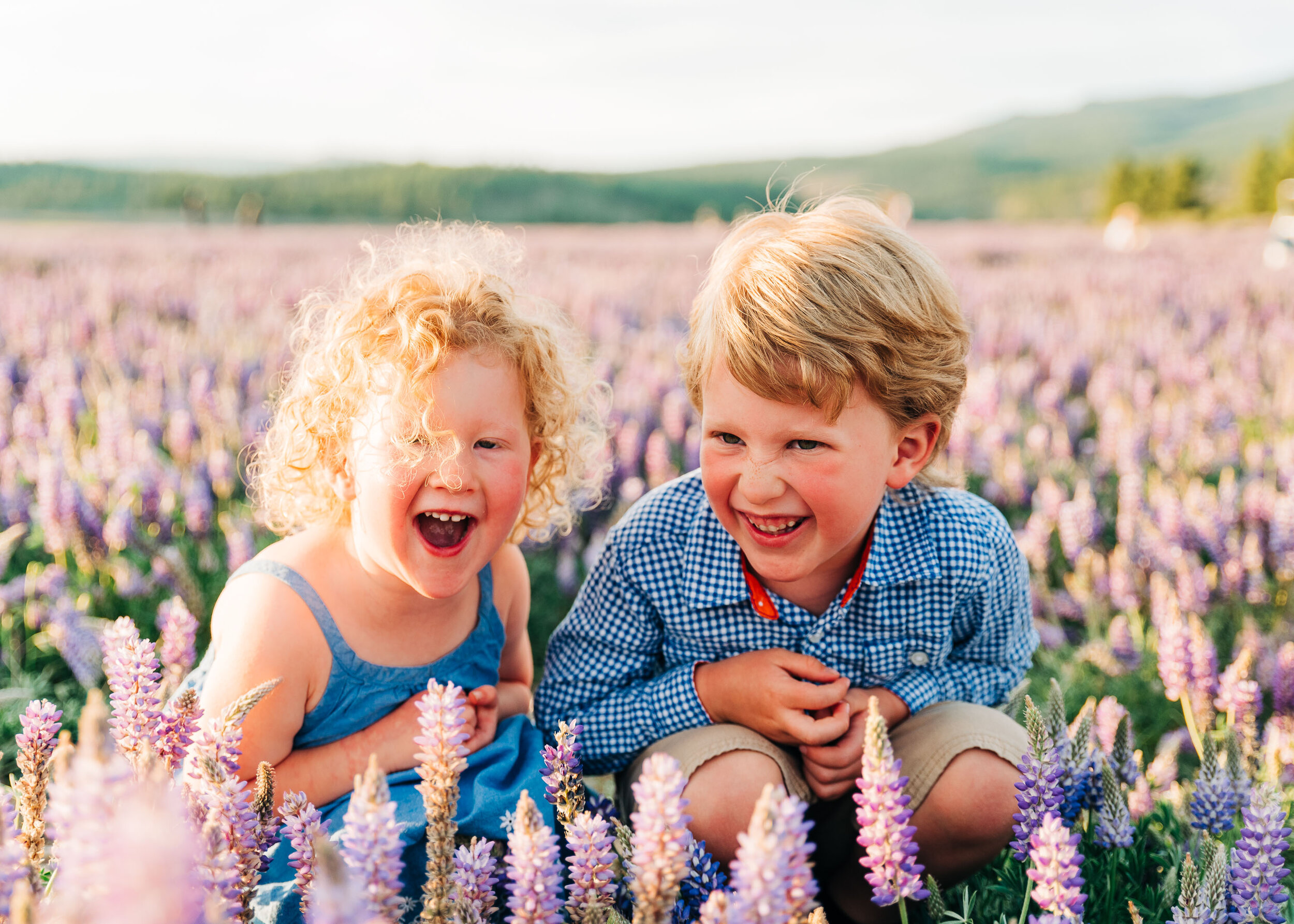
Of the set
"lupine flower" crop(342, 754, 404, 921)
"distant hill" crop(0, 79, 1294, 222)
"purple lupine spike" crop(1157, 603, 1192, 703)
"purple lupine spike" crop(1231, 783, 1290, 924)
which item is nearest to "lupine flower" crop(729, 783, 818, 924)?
"lupine flower" crop(342, 754, 404, 921)

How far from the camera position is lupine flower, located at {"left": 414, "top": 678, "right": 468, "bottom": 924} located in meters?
1.23

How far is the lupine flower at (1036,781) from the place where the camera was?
1.44m

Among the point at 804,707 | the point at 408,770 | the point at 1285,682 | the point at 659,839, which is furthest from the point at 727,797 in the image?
the point at 1285,682

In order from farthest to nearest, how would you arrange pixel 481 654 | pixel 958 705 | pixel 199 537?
pixel 199 537, pixel 481 654, pixel 958 705

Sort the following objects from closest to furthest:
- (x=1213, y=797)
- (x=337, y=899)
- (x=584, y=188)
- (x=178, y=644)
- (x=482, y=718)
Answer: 1. (x=337, y=899)
2. (x=1213, y=797)
3. (x=178, y=644)
4. (x=482, y=718)
5. (x=584, y=188)

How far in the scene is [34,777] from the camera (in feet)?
4.17

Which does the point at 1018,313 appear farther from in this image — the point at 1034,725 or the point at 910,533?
the point at 1034,725

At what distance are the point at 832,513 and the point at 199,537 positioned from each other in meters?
2.52

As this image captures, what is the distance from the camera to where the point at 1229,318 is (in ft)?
25.2

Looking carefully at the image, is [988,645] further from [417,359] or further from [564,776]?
[417,359]

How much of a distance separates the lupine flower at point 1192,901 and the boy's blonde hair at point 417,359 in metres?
1.46

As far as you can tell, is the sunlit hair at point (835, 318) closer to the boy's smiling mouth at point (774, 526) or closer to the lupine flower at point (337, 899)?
the boy's smiling mouth at point (774, 526)

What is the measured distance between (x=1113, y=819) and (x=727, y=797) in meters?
0.75

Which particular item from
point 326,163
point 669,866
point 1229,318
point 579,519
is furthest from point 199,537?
point 326,163
